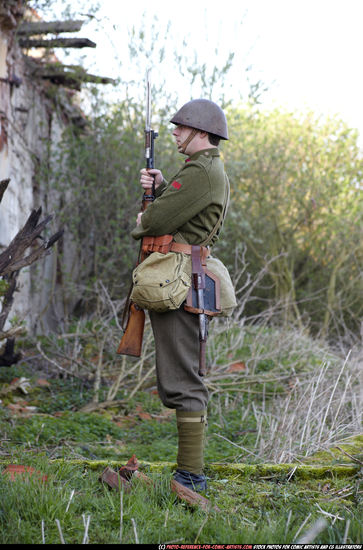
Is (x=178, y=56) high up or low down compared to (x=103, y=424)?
up

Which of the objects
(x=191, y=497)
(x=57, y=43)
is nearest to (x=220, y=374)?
(x=191, y=497)

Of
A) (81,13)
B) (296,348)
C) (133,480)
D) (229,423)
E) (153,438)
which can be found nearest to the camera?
(133,480)

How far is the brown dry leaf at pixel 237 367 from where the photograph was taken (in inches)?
268

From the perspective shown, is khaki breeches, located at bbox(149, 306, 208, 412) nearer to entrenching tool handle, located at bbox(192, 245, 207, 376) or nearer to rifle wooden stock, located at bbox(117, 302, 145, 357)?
entrenching tool handle, located at bbox(192, 245, 207, 376)

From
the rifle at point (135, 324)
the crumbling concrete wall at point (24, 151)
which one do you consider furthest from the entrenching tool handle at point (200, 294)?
the crumbling concrete wall at point (24, 151)

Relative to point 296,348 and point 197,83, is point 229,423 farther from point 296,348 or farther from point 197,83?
point 197,83

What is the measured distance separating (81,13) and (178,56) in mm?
1438

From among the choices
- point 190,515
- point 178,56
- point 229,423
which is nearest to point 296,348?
point 229,423

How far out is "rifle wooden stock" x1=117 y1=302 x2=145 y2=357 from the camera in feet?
11.5

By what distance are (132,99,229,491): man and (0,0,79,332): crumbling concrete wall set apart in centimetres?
315

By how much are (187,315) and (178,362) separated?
26 cm

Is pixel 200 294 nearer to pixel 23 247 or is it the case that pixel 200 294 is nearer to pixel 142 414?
pixel 23 247

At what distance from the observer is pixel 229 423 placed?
5754 millimetres

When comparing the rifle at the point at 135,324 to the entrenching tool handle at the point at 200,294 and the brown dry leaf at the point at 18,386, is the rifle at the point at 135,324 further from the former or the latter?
the brown dry leaf at the point at 18,386
